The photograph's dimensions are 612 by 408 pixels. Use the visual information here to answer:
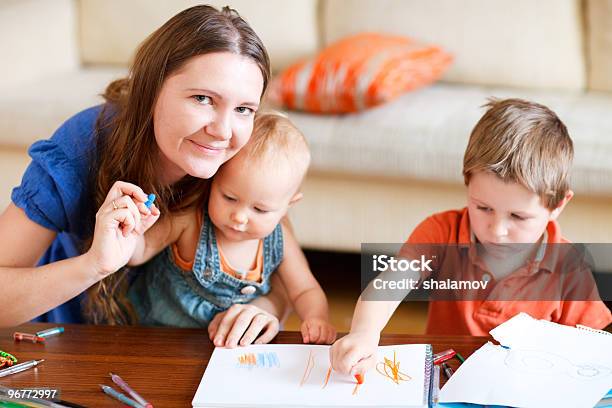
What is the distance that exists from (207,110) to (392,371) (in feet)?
1.47

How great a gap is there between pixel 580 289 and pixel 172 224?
2.15 ft

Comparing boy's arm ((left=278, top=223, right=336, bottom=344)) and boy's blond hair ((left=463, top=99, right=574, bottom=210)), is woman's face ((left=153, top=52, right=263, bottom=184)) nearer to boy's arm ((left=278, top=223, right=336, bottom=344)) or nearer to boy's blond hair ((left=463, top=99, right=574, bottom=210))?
boy's arm ((left=278, top=223, right=336, bottom=344))

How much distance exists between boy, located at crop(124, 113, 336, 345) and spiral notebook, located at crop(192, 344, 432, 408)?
165 millimetres

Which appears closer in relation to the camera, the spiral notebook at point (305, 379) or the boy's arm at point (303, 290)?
the spiral notebook at point (305, 379)

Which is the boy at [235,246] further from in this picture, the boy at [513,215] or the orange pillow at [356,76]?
the orange pillow at [356,76]

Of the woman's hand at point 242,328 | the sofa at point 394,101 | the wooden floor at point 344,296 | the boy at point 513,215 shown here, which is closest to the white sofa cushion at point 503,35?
the sofa at point 394,101

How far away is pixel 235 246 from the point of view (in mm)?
1541

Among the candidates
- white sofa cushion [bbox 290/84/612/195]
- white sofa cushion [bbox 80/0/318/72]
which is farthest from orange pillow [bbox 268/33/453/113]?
white sofa cushion [bbox 80/0/318/72]

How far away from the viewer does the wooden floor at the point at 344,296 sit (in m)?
2.44

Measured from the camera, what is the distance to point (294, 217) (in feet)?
8.47

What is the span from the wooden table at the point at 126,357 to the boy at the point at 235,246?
0.19 meters

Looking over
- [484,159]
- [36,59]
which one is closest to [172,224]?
[484,159]

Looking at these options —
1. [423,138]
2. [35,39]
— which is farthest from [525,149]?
[35,39]

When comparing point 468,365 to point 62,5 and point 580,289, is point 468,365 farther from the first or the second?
point 62,5
